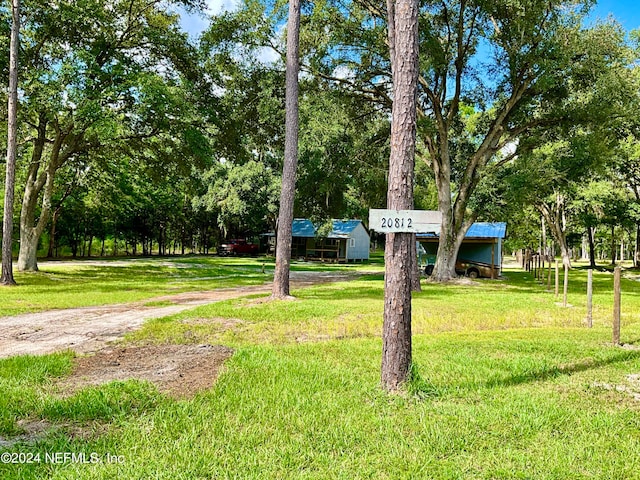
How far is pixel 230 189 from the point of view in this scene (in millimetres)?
35156

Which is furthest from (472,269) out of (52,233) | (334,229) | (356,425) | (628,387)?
(52,233)

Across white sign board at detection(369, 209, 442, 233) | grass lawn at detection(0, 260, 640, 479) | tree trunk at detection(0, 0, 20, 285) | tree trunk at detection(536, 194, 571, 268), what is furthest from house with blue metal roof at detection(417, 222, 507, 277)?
white sign board at detection(369, 209, 442, 233)

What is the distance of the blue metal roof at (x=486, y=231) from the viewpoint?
82.2ft

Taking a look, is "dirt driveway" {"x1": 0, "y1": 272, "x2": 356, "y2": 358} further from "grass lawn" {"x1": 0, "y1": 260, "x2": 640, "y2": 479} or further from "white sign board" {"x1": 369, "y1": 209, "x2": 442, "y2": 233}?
"white sign board" {"x1": 369, "y1": 209, "x2": 442, "y2": 233}

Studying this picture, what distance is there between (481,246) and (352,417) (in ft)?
80.0

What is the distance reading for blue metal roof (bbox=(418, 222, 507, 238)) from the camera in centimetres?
2506

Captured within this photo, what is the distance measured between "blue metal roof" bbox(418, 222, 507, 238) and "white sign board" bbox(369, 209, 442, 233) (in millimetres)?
20862

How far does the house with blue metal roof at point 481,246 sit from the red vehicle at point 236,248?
21.2m

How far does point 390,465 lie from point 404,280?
73.1 inches

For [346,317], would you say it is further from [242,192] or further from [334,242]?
[334,242]

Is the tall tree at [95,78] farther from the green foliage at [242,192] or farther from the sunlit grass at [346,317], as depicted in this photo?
the green foliage at [242,192]

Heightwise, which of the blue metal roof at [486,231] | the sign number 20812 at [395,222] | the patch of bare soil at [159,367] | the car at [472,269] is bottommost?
the patch of bare soil at [159,367]

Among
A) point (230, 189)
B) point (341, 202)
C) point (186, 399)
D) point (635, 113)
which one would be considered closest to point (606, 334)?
point (186, 399)

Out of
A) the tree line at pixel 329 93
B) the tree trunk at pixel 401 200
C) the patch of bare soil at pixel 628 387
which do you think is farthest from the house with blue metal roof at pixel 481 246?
the tree trunk at pixel 401 200
